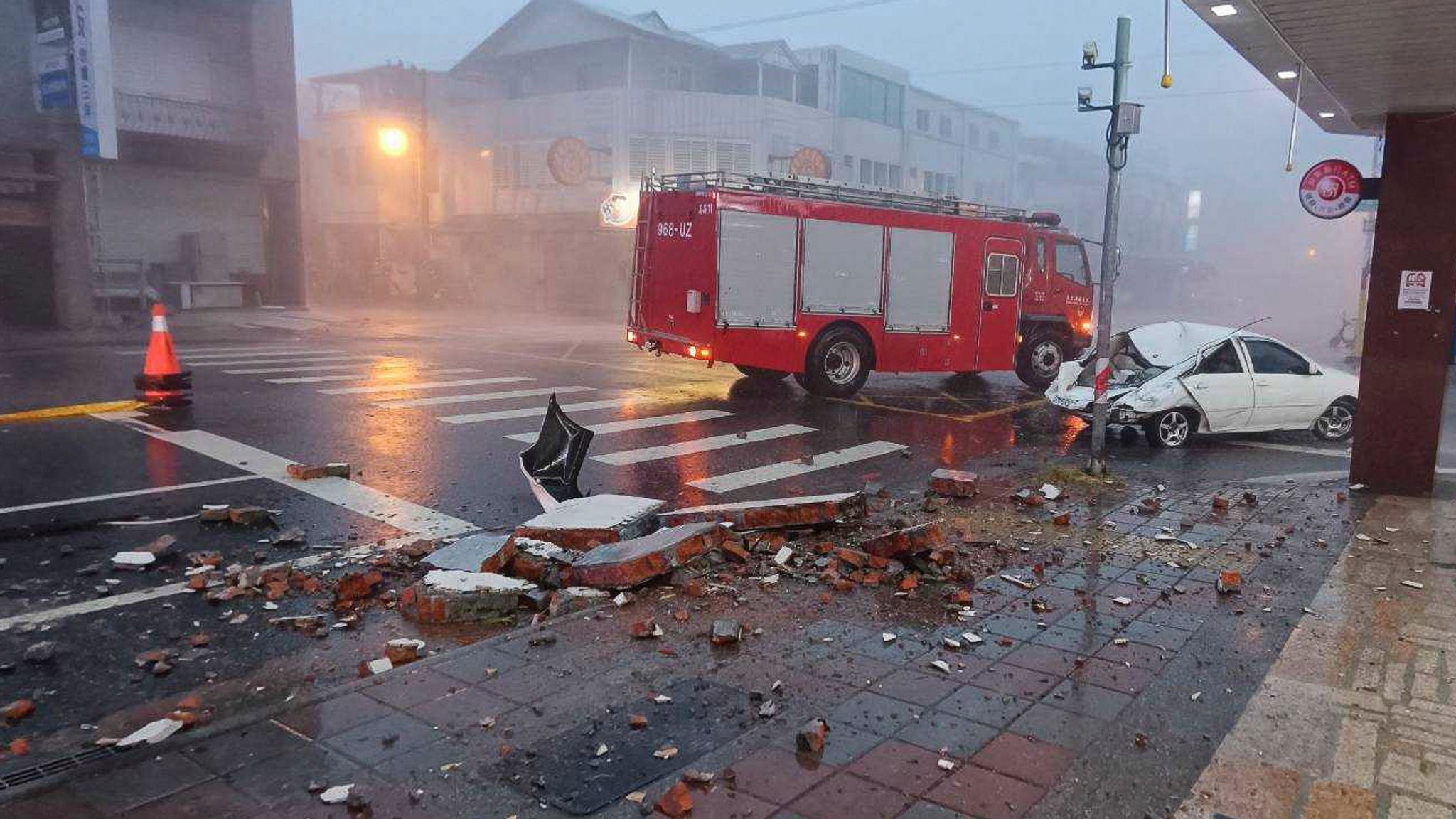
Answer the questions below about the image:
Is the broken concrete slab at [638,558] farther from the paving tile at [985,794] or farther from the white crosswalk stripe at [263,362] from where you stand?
the white crosswalk stripe at [263,362]

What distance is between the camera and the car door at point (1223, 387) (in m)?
11.8

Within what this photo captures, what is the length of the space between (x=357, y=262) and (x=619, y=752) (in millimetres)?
46505

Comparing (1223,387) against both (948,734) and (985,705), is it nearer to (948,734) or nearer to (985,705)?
(985,705)

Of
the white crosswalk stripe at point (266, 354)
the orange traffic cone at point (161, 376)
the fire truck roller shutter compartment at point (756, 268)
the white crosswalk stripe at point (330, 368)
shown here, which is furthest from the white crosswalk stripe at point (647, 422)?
the white crosswalk stripe at point (266, 354)

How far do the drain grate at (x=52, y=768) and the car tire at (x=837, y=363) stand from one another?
38.6 ft

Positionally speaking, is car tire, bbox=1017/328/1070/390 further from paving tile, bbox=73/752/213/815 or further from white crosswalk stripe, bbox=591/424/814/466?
paving tile, bbox=73/752/213/815

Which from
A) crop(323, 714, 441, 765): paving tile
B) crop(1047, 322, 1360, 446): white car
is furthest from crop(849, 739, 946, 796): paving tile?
crop(1047, 322, 1360, 446): white car

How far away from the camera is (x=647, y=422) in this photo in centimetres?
1210

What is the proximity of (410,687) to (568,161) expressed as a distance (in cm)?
3458

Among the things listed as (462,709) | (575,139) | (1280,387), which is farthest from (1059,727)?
(575,139)

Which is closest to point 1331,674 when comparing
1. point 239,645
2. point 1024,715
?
point 1024,715

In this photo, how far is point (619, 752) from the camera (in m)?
3.92

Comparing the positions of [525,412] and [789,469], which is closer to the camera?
[789,469]

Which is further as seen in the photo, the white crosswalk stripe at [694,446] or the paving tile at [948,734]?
the white crosswalk stripe at [694,446]
